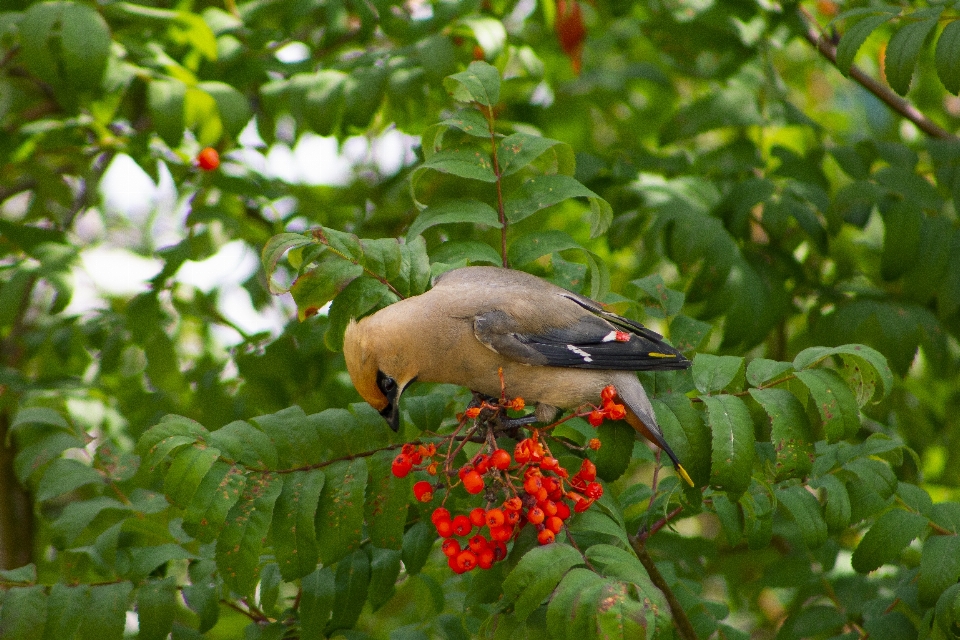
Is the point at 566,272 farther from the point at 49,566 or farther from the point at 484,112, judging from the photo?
the point at 49,566

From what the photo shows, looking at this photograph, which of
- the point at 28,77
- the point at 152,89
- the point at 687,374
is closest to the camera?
the point at 687,374

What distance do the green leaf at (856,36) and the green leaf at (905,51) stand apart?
3.0 inches

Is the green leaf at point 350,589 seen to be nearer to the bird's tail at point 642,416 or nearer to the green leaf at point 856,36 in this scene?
the bird's tail at point 642,416

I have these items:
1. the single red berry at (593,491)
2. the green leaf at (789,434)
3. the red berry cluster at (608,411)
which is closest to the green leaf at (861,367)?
the green leaf at (789,434)

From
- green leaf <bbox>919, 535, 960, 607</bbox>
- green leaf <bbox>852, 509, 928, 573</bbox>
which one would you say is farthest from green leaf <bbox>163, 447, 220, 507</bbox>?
green leaf <bbox>919, 535, 960, 607</bbox>

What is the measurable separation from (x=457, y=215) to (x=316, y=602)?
1193 mm

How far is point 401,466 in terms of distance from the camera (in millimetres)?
2424

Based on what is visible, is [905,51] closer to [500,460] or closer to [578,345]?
[578,345]

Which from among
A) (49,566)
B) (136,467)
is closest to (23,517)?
(49,566)

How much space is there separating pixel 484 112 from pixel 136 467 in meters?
1.72

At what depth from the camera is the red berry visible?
2346 millimetres

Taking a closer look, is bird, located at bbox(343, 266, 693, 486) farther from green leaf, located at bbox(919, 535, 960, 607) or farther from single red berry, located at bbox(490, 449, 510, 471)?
green leaf, located at bbox(919, 535, 960, 607)

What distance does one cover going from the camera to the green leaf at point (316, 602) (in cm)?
260

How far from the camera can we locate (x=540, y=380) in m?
2.91
